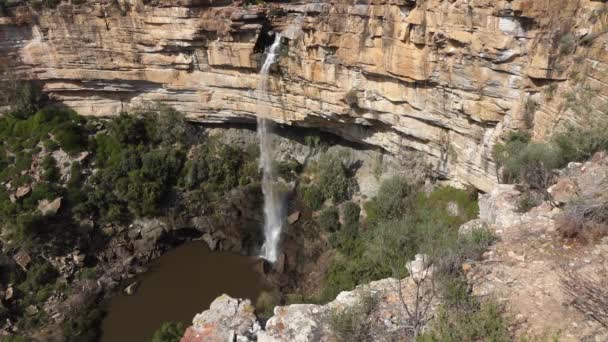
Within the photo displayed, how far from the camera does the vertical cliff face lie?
12414 millimetres

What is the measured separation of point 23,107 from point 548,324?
23.9m

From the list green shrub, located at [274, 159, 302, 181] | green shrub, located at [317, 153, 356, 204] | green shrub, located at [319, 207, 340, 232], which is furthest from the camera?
green shrub, located at [274, 159, 302, 181]

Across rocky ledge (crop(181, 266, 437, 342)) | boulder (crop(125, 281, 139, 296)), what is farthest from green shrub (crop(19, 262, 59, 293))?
rocky ledge (crop(181, 266, 437, 342))

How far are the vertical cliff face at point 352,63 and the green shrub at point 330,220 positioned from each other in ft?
12.0

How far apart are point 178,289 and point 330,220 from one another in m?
6.77

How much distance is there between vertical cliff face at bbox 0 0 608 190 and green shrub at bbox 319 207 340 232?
12.0ft

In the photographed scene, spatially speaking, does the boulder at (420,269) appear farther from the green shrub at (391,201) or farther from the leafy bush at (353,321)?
the green shrub at (391,201)

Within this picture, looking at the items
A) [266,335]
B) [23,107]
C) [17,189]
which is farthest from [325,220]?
[23,107]

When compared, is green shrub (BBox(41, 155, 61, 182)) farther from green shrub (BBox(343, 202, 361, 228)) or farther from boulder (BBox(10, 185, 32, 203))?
green shrub (BBox(343, 202, 361, 228))

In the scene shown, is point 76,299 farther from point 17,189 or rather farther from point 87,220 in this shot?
point 17,189

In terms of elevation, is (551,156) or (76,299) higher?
(551,156)

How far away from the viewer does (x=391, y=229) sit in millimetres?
16172

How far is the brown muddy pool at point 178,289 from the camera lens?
16312mm

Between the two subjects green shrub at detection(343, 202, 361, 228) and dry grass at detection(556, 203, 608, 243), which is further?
green shrub at detection(343, 202, 361, 228)
